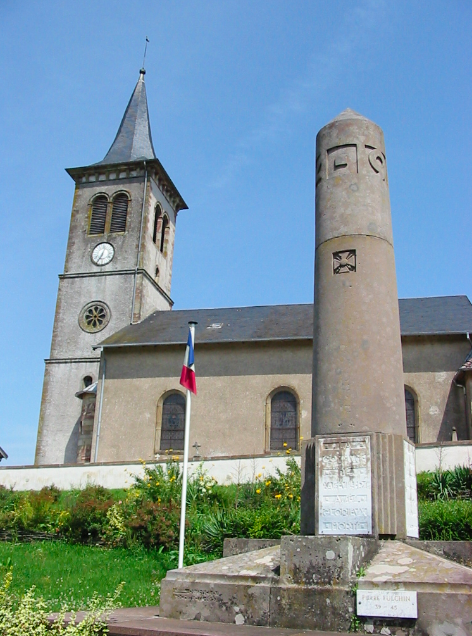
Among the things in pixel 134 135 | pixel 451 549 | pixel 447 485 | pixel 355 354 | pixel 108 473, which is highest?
pixel 134 135

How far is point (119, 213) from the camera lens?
3297cm

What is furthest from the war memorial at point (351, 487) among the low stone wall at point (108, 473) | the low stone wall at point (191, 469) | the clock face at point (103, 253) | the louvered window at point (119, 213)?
the louvered window at point (119, 213)

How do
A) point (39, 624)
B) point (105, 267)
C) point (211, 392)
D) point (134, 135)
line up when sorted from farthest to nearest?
point (134, 135) → point (105, 267) → point (211, 392) → point (39, 624)

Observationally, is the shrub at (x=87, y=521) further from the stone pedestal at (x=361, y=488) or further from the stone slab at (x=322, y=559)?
the stone slab at (x=322, y=559)

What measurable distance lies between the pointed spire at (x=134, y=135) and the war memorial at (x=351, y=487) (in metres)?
28.7

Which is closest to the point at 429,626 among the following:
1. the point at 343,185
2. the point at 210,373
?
the point at 343,185

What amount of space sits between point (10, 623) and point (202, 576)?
1.77 metres

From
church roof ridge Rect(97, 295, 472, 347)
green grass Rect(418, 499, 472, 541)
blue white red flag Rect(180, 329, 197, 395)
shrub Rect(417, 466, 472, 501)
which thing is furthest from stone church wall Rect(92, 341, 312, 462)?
green grass Rect(418, 499, 472, 541)

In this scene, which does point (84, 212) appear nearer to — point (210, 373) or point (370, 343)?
point (210, 373)

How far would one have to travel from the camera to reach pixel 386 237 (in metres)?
6.88

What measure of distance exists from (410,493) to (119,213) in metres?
29.0

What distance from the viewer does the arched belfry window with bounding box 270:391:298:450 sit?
22812mm

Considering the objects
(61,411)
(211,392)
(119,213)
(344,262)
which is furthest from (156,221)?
(344,262)

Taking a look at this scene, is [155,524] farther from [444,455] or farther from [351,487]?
[444,455]
